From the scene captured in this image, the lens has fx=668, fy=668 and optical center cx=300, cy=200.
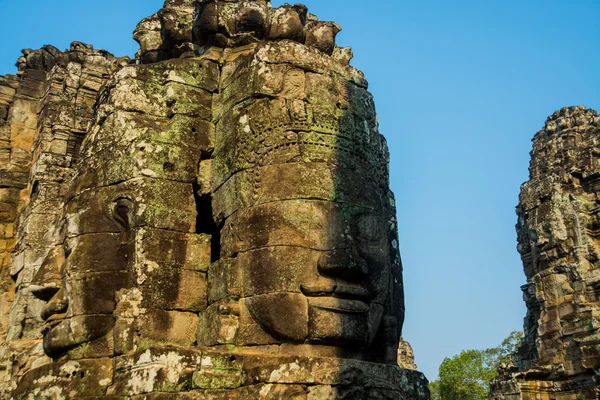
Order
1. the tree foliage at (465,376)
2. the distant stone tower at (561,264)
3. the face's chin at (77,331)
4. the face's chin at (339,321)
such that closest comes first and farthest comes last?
the face's chin at (339,321)
the face's chin at (77,331)
the distant stone tower at (561,264)
the tree foliage at (465,376)

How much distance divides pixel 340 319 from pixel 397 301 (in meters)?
1.97

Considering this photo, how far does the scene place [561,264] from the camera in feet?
73.0

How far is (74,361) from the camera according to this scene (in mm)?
6129

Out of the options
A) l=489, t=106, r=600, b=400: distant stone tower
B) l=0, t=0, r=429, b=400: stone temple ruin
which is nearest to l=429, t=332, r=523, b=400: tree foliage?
l=489, t=106, r=600, b=400: distant stone tower

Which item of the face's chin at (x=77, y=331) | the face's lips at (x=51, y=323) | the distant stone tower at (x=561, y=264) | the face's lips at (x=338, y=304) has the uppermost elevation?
the distant stone tower at (x=561, y=264)

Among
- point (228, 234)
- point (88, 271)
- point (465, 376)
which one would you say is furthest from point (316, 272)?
point (465, 376)

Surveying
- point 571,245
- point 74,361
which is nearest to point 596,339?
point 571,245

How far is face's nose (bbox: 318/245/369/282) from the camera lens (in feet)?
19.2

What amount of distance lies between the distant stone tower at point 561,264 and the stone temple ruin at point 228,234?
1510cm

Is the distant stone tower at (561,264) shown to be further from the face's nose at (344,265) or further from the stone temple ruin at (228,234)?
the face's nose at (344,265)

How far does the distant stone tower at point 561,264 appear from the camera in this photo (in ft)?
67.9

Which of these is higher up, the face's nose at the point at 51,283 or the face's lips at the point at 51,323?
the face's nose at the point at 51,283

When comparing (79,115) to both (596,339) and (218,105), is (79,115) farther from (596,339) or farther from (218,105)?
(596,339)

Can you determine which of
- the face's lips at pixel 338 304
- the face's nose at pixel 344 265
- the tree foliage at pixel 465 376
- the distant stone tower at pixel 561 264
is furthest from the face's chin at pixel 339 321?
the tree foliage at pixel 465 376
